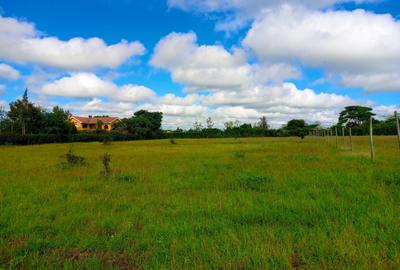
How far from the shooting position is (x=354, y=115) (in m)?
89.7

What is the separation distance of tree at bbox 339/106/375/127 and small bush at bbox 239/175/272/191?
89.0 m

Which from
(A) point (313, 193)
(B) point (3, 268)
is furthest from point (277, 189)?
(B) point (3, 268)

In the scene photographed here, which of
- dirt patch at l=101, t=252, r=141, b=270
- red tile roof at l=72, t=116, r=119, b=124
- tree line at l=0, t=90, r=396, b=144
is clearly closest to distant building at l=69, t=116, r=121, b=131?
red tile roof at l=72, t=116, r=119, b=124

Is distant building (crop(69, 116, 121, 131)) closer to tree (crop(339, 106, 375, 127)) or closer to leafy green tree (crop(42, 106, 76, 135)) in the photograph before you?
leafy green tree (crop(42, 106, 76, 135))

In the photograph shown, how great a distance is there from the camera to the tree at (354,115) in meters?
86.9

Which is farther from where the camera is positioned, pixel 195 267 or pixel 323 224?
pixel 323 224

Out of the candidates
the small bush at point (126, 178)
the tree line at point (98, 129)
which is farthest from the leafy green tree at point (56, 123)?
the small bush at point (126, 178)

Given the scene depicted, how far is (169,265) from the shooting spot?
3533 mm

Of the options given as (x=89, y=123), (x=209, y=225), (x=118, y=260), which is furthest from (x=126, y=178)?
(x=89, y=123)

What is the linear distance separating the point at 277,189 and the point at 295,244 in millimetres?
3376

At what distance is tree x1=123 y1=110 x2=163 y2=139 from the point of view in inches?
2753

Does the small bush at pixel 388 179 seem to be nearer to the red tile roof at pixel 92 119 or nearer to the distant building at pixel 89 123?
the distant building at pixel 89 123

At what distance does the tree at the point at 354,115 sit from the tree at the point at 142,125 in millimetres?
55634

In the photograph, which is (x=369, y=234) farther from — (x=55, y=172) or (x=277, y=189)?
(x=55, y=172)
